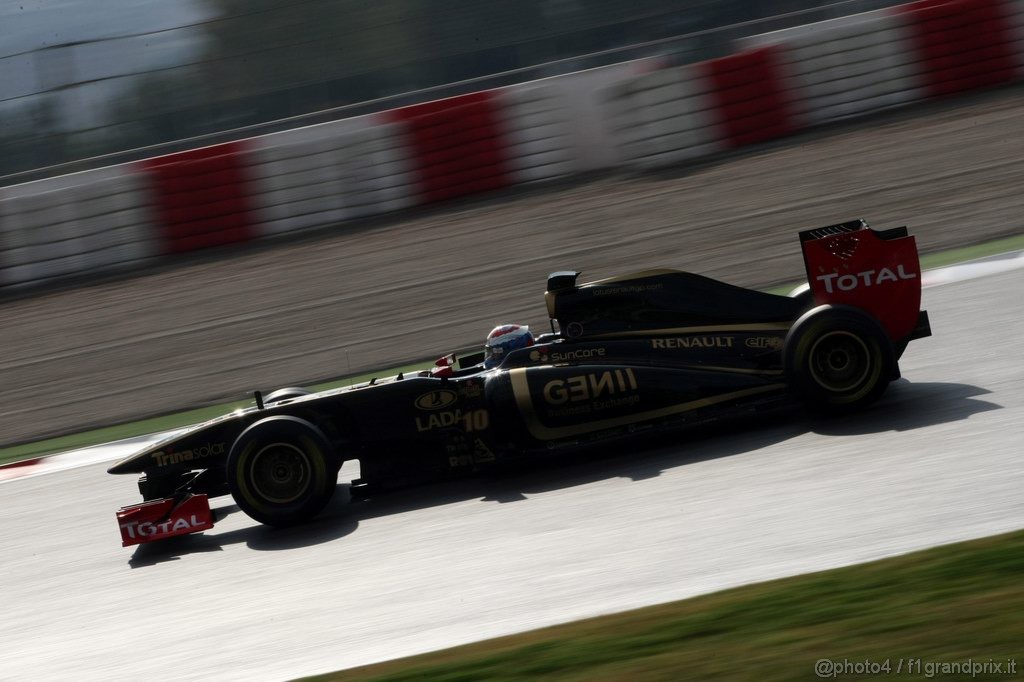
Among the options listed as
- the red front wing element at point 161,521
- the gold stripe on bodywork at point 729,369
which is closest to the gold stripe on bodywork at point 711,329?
the gold stripe on bodywork at point 729,369

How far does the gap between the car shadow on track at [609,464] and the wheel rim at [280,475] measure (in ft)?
0.73

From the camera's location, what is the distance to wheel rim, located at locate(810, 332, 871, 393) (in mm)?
5227

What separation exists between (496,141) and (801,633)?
34.2ft

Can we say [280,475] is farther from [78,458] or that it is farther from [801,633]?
[78,458]

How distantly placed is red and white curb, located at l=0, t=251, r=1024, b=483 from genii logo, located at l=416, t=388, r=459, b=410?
10.7 ft

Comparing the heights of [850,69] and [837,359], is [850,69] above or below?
above

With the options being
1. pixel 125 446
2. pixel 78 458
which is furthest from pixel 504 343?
pixel 78 458

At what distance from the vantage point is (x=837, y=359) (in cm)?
529

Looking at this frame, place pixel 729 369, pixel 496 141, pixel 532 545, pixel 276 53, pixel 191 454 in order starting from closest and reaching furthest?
pixel 532 545
pixel 729 369
pixel 191 454
pixel 496 141
pixel 276 53

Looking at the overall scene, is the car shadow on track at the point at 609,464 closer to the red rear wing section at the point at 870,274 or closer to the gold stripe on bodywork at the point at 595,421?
the gold stripe on bodywork at the point at 595,421

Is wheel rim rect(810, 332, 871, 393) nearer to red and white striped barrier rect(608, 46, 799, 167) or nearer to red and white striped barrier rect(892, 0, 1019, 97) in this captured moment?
red and white striped barrier rect(608, 46, 799, 167)

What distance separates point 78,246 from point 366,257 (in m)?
Result: 3.72

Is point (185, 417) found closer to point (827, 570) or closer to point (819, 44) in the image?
point (827, 570)

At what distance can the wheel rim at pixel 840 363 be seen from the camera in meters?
5.23
